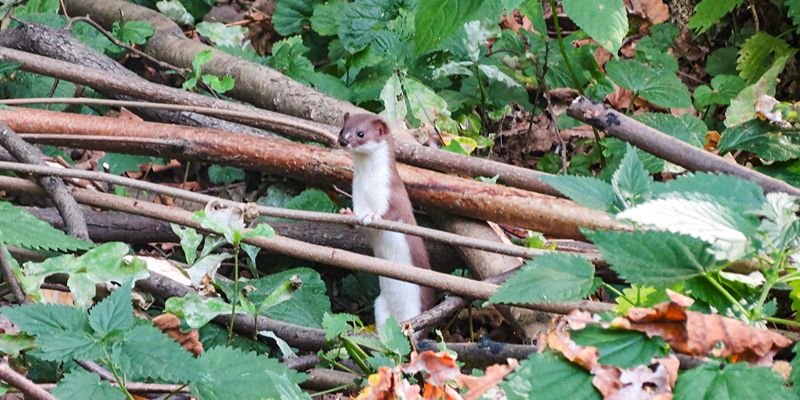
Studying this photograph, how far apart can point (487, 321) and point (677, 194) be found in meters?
2.51

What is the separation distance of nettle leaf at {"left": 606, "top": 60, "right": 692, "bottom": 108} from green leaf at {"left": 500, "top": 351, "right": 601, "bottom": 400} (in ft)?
11.9

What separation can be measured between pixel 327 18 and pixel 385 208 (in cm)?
224

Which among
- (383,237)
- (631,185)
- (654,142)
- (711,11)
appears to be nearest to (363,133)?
(383,237)

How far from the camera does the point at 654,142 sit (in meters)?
3.10

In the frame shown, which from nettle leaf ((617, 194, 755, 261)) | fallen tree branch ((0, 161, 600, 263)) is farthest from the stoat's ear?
nettle leaf ((617, 194, 755, 261))

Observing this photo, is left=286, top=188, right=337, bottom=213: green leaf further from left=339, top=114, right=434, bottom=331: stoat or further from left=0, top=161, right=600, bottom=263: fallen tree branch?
left=0, top=161, right=600, bottom=263: fallen tree branch

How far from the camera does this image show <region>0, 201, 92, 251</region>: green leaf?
3041 millimetres

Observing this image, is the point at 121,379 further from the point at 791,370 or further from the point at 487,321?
the point at 487,321

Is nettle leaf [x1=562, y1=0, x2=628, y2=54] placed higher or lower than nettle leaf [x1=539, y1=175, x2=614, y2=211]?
higher

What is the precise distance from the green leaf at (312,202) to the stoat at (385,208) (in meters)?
0.32

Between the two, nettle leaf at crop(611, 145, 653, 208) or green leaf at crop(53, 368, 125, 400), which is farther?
green leaf at crop(53, 368, 125, 400)

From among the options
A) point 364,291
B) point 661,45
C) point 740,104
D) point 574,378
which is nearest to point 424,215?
point 364,291

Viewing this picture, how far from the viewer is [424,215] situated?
4.29 meters

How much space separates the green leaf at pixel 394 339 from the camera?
2449mm
